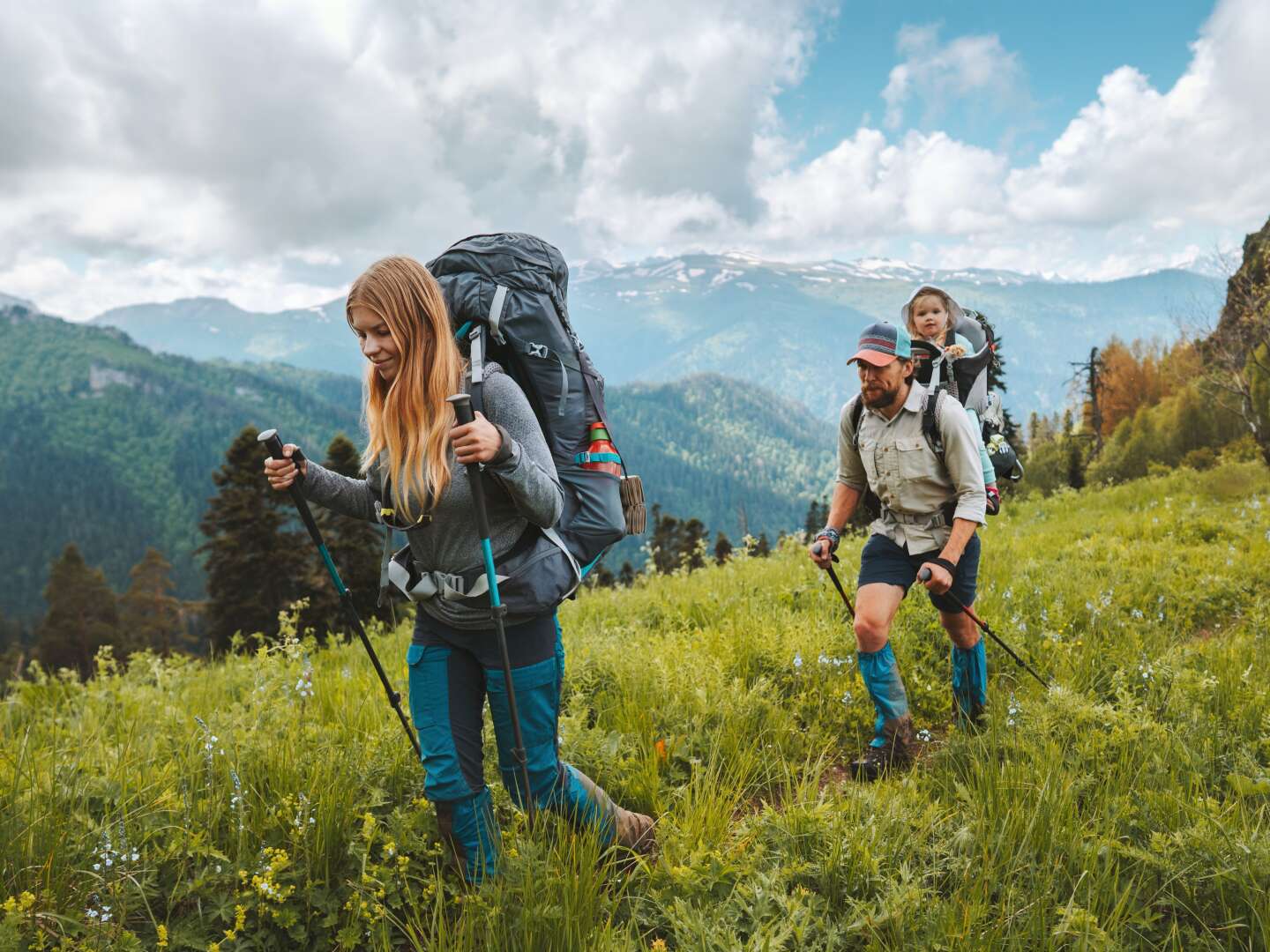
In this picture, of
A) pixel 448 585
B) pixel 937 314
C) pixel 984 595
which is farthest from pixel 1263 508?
pixel 448 585

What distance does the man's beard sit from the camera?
4.25m

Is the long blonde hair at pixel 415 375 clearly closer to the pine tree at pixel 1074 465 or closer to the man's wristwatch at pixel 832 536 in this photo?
the man's wristwatch at pixel 832 536

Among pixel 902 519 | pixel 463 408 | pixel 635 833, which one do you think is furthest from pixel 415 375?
pixel 902 519

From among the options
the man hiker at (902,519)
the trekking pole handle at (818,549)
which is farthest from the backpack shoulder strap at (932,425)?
the trekking pole handle at (818,549)

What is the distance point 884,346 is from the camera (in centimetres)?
416

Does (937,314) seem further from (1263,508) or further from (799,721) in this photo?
(1263,508)

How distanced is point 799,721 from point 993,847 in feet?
6.38

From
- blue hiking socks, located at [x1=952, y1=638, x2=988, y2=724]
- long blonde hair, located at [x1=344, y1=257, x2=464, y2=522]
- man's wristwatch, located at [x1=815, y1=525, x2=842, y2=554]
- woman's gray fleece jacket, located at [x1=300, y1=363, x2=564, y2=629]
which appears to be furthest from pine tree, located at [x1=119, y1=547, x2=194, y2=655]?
blue hiking socks, located at [x1=952, y1=638, x2=988, y2=724]

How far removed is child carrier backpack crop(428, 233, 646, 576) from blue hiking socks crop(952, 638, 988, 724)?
2.94m

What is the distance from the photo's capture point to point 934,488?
4.36 m

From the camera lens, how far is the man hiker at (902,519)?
4145mm

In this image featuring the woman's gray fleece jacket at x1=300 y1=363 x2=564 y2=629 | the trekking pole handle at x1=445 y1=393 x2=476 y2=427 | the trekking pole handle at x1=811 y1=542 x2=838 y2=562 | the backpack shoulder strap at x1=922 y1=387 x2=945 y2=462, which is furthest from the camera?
the trekking pole handle at x1=811 y1=542 x2=838 y2=562

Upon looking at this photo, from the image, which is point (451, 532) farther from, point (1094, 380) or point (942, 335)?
point (1094, 380)

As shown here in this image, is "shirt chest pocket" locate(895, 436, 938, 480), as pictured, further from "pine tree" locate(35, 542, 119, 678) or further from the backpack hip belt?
"pine tree" locate(35, 542, 119, 678)
